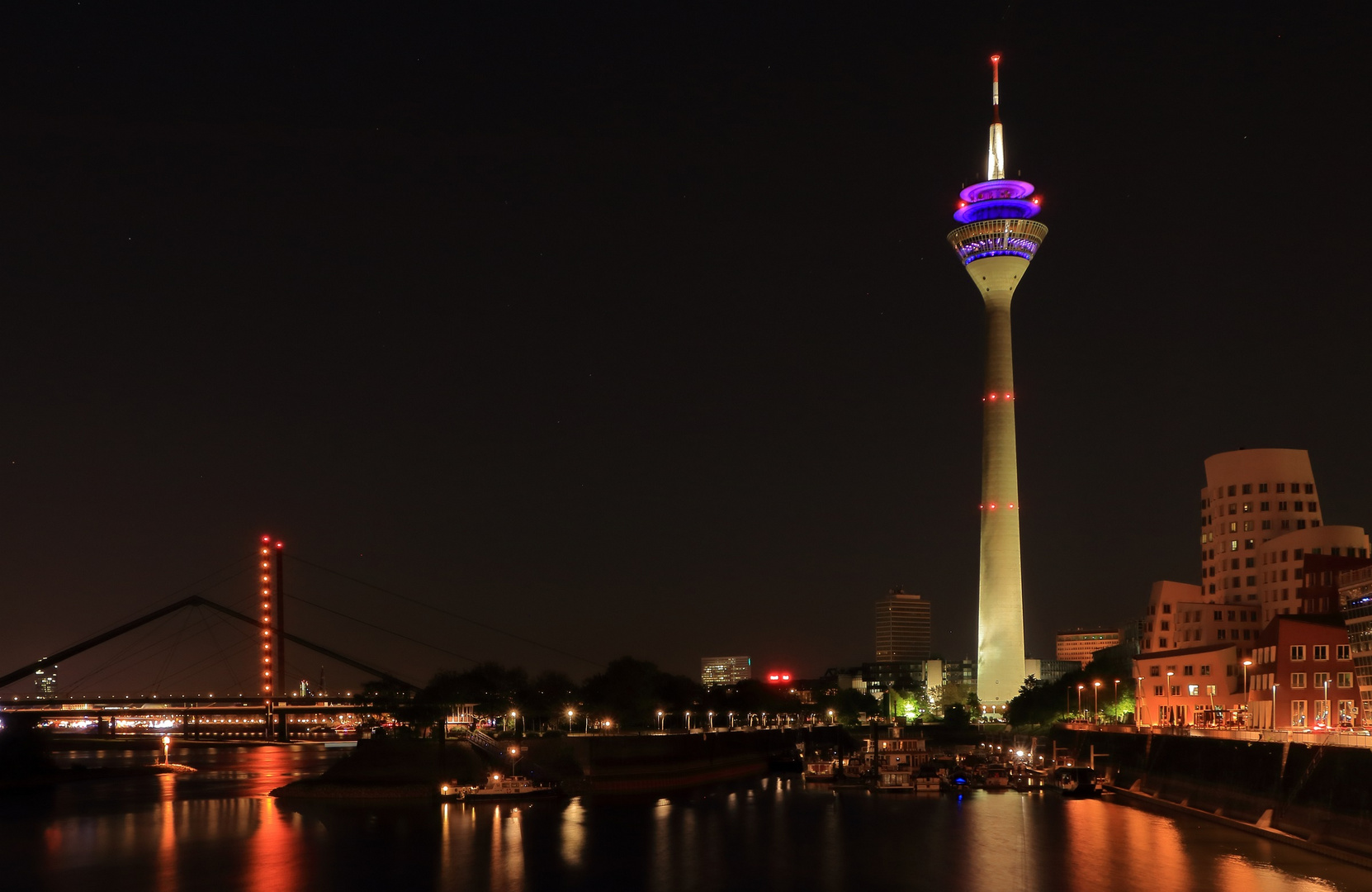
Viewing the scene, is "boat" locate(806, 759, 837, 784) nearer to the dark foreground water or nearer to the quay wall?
the dark foreground water

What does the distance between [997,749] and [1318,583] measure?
3292 cm

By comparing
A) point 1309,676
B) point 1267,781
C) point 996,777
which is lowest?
point 996,777

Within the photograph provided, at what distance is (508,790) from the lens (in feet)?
230

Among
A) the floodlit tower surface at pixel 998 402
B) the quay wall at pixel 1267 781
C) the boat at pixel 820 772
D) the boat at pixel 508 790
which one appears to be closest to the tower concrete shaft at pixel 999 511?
the floodlit tower surface at pixel 998 402

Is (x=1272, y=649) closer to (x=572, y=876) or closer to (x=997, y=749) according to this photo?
(x=997, y=749)

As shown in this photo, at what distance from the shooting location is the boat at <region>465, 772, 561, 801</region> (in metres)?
69.4

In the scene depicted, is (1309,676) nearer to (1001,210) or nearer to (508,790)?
(508,790)

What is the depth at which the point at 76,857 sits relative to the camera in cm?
5334

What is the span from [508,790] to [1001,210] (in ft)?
295

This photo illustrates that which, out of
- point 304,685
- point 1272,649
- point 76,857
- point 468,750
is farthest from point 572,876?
point 304,685

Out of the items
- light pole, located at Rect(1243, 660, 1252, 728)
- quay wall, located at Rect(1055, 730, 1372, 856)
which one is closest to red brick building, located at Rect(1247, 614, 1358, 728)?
light pole, located at Rect(1243, 660, 1252, 728)

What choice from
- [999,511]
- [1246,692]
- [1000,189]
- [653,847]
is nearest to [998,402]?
[999,511]

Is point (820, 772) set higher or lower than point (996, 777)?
lower

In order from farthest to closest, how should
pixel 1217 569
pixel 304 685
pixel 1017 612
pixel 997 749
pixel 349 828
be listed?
1. pixel 304 685
2. pixel 1017 612
3. pixel 997 749
4. pixel 1217 569
5. pixel 349 828
